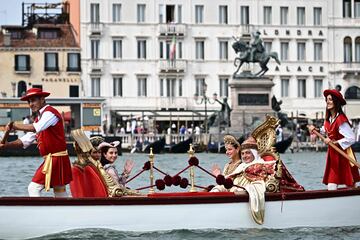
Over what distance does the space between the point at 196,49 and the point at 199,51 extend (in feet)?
0.67

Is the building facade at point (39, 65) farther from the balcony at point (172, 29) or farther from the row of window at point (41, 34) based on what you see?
the balcony at point (172, 29)

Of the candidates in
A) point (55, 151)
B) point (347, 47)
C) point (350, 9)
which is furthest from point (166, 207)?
point (350, 9)

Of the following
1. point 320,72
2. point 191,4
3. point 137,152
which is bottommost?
point 137,152

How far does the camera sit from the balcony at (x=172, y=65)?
46.8 meters

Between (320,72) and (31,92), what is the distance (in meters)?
40.2

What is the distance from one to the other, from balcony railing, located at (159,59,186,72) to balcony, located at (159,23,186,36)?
1216mm

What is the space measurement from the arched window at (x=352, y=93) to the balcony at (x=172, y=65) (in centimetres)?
790

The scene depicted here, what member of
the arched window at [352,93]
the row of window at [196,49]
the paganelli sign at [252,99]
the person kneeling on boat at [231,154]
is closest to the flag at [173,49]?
the row of window at [196,49]

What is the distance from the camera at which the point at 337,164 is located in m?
10.6

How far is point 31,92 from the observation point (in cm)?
943

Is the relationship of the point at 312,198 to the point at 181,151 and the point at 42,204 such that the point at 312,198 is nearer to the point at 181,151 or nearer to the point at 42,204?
the point at 42,204

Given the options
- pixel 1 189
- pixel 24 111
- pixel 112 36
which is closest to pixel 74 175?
pixel 1 189

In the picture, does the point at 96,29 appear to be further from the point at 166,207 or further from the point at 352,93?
the point at 166,207

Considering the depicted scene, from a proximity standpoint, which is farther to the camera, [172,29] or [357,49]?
[357,49]
